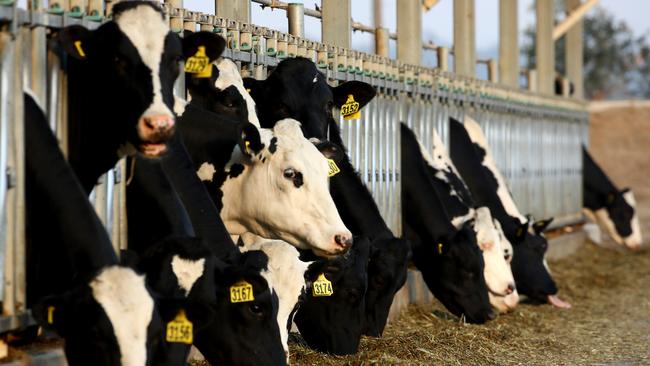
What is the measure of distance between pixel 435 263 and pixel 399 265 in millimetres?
1827

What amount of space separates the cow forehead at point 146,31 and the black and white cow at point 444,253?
15.7ft

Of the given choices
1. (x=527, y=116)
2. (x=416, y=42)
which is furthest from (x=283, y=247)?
(x=527, y=116)

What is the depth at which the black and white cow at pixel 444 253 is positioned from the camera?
1094 centimetres

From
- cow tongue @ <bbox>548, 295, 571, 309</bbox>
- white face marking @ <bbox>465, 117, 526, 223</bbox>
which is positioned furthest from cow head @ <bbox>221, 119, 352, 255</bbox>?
white face marking @ <bbox>465, 117, 526, 223</bbox>

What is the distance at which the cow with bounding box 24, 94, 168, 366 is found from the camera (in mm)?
5523

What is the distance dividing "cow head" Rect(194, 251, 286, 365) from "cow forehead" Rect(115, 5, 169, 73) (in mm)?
1110

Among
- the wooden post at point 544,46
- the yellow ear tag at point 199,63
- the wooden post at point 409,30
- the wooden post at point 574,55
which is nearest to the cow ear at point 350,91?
the yellow ear tag at point 199,63

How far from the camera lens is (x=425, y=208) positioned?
37.8ft

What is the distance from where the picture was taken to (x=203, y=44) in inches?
287

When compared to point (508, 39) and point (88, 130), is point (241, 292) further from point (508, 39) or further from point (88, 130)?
point (508, 39)

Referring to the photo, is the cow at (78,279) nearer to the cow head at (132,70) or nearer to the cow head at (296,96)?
the cow head at (132,70)

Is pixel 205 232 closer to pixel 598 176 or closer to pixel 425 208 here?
pixel 425 208

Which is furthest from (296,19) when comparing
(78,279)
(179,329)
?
(78,279)

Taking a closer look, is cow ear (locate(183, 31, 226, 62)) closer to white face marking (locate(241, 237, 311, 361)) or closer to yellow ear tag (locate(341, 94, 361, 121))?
white face marking (locate(241, 237, 311, 361))
